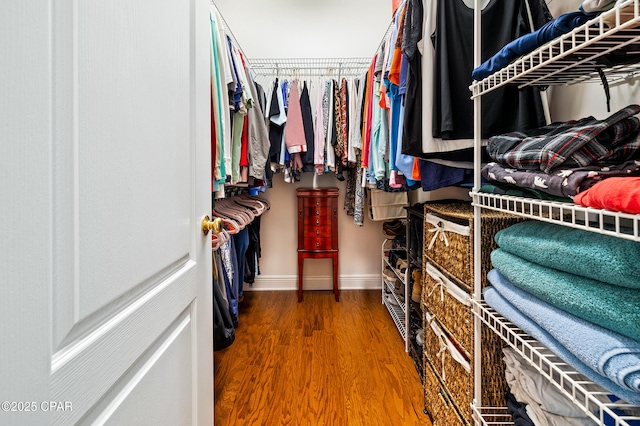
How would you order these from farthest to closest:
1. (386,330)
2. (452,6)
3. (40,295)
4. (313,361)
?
(386,330) < (313,361) < (452,6) < (40,295)

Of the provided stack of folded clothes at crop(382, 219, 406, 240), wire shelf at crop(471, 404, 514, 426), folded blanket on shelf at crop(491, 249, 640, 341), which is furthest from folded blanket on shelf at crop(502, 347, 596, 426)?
stack of folded clothes at crop(382, 219, 406, 240)

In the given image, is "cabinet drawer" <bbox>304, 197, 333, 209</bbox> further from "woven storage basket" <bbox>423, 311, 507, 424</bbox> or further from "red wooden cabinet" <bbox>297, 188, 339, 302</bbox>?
"woven storage basket" <bbox>423, 311, 507, 424</bbox>

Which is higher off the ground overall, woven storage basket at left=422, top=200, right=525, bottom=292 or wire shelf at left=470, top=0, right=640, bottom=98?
wire shelf at left=470, top=0, right=640, bottom=98

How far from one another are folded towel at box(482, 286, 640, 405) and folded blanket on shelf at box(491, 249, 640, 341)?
69mm

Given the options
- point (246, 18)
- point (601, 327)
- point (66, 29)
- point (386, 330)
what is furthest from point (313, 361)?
point (246, 18)

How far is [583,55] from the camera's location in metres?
0.65

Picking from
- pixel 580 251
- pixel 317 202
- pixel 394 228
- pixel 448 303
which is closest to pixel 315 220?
pixel 317 202

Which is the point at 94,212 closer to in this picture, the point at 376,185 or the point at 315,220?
the point at 376,185

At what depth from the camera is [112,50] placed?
45cm

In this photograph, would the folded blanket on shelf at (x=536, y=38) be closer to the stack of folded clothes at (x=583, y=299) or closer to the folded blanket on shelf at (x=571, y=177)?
the folded blanket on shelf at (x=571, y=177)

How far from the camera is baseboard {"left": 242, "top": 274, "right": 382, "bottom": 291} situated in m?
3.01

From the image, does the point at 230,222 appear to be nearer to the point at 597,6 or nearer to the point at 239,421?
the point at 239,421

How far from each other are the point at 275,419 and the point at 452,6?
1847 millimetres

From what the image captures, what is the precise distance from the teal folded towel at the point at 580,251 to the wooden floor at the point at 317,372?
102 cm
